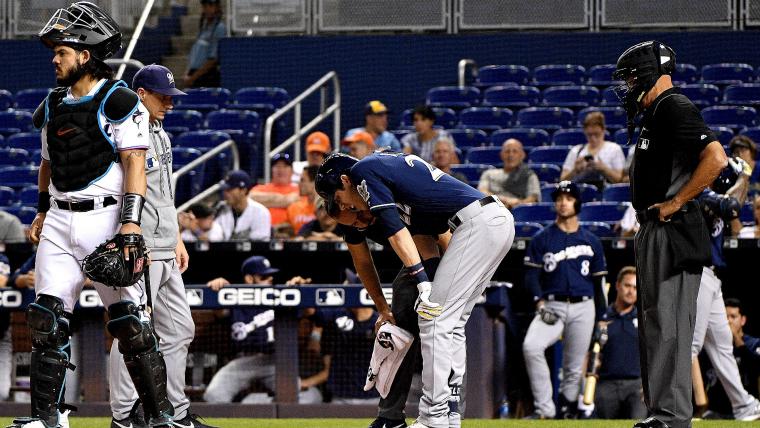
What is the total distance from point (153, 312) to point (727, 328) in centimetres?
401

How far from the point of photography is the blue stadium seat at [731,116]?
530 inches

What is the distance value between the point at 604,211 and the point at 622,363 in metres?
2.19

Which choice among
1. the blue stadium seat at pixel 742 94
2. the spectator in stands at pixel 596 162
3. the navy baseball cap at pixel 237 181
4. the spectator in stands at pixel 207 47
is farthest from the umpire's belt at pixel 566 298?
the spectator in stands at pixel 207 47

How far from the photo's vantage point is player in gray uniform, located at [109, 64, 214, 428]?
21.9 feet

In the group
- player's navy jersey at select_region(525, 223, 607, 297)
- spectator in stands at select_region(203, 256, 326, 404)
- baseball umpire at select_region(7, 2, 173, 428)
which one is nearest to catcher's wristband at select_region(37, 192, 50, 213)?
baseball umpire at select_region(7, 2, 173, 428)

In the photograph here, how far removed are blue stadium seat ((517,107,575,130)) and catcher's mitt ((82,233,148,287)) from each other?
8.99 m

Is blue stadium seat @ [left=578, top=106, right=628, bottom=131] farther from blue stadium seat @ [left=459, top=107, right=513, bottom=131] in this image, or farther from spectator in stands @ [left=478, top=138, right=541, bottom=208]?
spectator in stands @ [left=478, top=138, right=541, bottom=208]

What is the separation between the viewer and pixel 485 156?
13250 mm

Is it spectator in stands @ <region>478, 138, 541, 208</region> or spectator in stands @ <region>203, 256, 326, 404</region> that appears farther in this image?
spectator in stands @ <region>478, 138, 541, 208</region>

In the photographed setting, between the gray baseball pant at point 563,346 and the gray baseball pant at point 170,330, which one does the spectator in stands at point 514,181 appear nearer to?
the gray baseball pant at point 563,346

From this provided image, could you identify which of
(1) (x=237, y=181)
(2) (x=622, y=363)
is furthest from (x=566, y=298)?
(1) (x=237, y=181)

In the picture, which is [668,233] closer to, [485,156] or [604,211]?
→ [604,211]

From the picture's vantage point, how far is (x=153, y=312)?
6.79m

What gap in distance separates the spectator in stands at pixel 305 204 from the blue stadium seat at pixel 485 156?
2.34 meters
